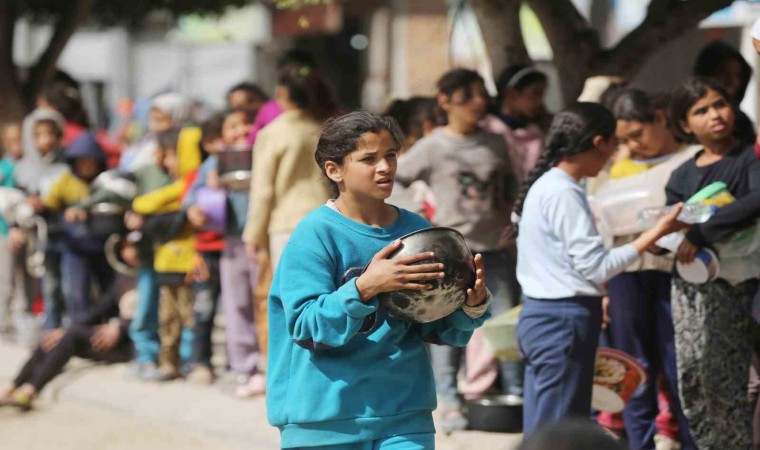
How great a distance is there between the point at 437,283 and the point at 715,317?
2.37m

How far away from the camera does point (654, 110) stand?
684 centimetres

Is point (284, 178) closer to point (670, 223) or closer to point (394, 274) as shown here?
point (670, 223)

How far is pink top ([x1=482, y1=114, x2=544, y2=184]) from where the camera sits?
25.8 feet

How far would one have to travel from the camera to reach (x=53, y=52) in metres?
15.6

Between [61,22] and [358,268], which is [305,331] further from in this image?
[61,22]

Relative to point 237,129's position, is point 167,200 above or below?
below

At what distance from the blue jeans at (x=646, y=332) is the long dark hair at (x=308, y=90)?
230cm

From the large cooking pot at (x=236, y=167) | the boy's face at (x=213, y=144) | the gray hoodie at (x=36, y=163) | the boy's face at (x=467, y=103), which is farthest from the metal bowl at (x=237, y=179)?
the gray hoodie at (x=36, y=163)

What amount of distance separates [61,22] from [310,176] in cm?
853

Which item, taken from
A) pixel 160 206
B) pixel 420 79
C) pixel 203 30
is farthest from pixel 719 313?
pixel 203 30

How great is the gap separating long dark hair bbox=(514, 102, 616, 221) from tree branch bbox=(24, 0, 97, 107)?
33.8 ft

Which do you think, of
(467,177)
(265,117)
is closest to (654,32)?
(467,177)

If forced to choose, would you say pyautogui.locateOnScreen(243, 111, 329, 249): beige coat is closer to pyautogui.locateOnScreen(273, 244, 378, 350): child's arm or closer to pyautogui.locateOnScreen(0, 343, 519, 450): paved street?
pyautogui.locateOnScreen(0, 343, 519, 450): paved street

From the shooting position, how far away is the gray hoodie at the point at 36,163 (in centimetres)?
1105
